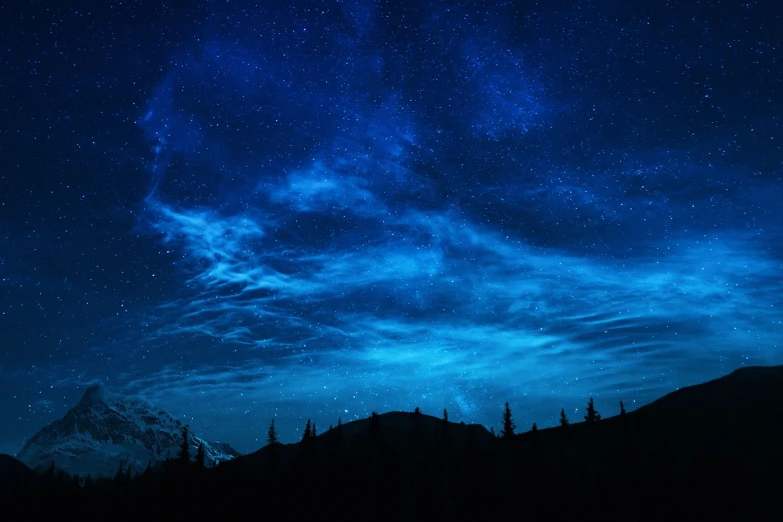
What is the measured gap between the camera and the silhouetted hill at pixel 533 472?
73188mm

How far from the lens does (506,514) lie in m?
85.2

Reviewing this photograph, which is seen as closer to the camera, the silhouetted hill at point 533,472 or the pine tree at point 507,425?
the silhouetted hill at point 533,472

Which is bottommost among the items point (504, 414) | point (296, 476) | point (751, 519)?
point (751, 519)

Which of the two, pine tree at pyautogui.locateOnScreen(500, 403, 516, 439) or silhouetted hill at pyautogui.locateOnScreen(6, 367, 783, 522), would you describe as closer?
silhouetted hill at pyautogui.locateOnScreen(6, 367, 783, 522)

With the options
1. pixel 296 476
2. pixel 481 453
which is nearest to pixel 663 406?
pixel 481 453

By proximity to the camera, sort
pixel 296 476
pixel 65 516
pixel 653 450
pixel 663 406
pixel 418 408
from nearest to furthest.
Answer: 1. pixel 653 450
2. pixel 663 406
3. pixel 296 476
4. pixel 65 516
5. pixel 418 408

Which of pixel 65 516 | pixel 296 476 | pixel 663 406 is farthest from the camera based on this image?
pixel 65 516

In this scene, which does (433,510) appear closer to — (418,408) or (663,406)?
(663,406)

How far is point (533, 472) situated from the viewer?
89.8 metres

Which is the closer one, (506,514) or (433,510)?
(506,514)

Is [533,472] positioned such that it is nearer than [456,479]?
Yes

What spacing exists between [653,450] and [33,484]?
201271mm

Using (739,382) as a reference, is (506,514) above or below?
below

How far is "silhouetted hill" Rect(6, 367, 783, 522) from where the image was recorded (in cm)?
7319
